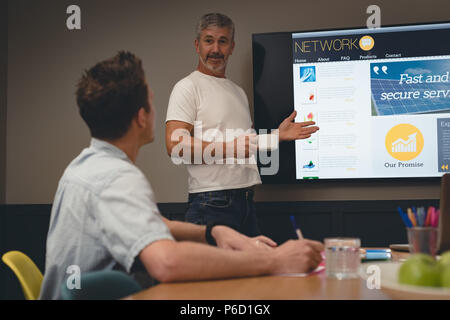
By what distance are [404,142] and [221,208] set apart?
1.37 m

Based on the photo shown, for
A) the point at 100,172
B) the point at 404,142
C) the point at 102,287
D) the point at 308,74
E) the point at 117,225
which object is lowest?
the point at 102,287

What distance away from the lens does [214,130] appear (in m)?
2.51

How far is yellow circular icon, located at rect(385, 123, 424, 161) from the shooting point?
303 centimetres

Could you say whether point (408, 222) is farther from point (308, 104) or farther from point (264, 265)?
point (308, 104)

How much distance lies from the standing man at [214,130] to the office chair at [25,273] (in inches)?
46.9

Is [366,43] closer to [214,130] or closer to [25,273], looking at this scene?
[214,130]

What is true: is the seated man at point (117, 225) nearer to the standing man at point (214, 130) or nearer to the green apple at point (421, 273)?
the green apple at point (421, 273)

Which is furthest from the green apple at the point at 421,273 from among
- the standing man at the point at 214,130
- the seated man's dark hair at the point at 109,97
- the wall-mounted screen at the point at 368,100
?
the wall-mounted screen at the point at 368,100

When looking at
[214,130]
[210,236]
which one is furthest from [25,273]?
[214,130]

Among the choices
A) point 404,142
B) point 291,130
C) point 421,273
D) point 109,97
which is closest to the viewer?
point 421,273

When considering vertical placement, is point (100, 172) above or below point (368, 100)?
below

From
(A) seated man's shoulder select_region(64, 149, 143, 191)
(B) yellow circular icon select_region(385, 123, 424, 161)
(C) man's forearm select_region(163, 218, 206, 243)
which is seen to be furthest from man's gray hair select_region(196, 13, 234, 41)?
(A) seated man's shoulder select_region(64, 149, 143, 191)
